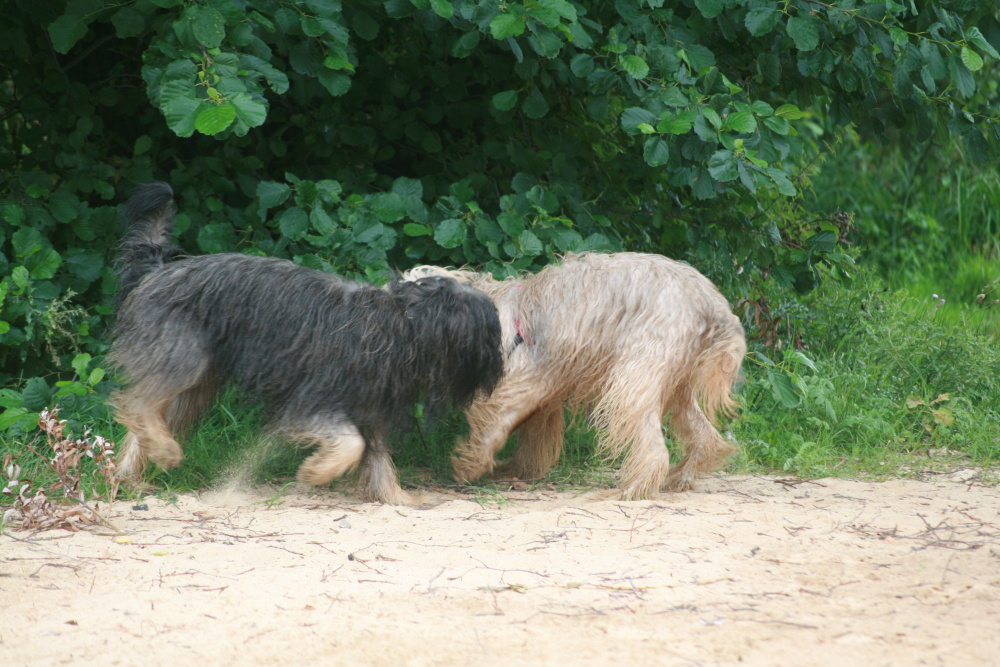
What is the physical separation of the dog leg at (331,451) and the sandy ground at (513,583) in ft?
0.61

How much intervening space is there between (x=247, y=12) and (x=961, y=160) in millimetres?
8389

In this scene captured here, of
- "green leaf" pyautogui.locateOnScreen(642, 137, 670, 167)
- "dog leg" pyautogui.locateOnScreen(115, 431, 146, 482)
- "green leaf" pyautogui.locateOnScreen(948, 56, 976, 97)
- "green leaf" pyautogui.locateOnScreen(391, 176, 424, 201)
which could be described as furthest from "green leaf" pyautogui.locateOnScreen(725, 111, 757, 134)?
"dog leg" pyautogui.locateOnScreen(115, 431, 146, 482)

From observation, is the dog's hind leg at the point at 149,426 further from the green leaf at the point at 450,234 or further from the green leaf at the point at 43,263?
the green leaf at the point at 450,234

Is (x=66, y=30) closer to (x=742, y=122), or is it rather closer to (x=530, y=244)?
(x=530, y=244)

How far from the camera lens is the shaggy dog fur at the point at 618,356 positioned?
4762 millimetres

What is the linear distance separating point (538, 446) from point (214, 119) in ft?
7.86

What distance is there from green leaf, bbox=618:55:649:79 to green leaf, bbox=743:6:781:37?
1.81 feet

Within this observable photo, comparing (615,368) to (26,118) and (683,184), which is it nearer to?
(683,184)

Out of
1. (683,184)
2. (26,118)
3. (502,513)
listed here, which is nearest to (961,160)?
(683,184)

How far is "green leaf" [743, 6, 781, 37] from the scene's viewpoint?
16.7 ft

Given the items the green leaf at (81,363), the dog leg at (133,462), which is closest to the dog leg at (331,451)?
the dog leg at (133,462)

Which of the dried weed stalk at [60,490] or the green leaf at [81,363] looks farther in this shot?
the green leaf at [81,363]

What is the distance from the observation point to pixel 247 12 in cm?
495

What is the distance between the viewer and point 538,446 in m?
5.39
